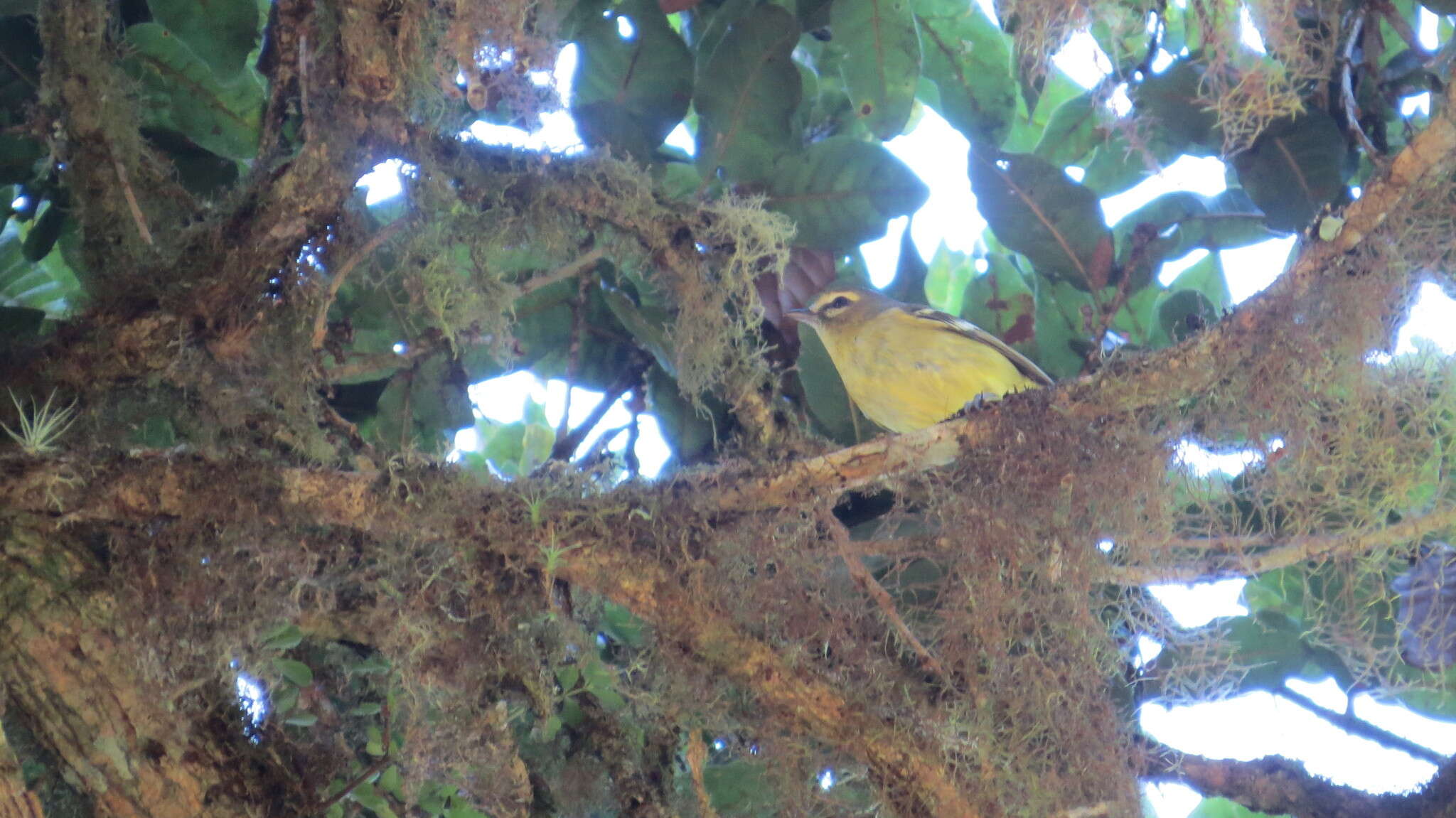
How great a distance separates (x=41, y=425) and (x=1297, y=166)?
365 centimetres

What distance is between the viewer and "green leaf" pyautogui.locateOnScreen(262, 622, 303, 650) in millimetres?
2529

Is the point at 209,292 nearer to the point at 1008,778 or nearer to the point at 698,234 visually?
the point at 698,234

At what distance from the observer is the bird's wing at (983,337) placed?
4148 millimetres

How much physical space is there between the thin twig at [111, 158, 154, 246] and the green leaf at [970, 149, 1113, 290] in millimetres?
2547

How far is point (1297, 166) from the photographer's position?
3.79 metres

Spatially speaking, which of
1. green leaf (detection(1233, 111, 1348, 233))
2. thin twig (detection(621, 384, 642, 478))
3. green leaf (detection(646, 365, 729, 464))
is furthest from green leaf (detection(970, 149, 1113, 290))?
thin twig (detection(621, 384, 642, 478))

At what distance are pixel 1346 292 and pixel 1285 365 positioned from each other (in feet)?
0.64

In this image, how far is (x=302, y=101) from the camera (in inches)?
104

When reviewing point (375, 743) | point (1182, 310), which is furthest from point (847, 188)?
point (375, 743)

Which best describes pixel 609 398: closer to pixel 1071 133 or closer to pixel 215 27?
pixel 215 27

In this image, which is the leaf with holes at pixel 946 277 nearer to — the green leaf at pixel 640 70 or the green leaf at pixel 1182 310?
the green leaf at pixel 1182 310

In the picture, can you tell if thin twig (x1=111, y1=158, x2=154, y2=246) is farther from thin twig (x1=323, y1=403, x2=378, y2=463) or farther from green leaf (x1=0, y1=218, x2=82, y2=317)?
green leaf (x1=0, y1=218, x2=82, y2=317)

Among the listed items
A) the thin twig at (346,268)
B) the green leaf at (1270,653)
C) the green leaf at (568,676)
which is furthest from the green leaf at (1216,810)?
the thin twig at (346,268)

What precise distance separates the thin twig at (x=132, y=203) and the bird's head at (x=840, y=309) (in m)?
2.07
